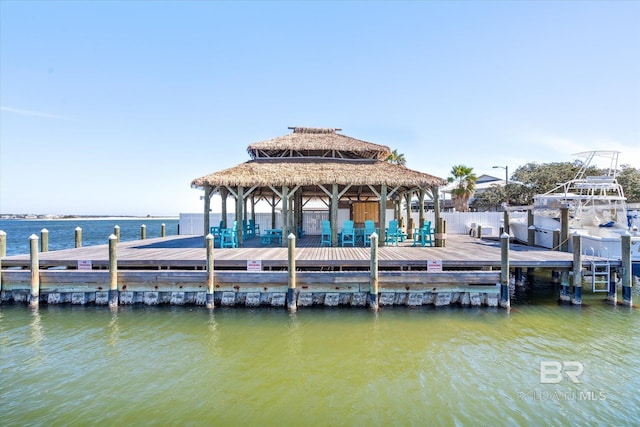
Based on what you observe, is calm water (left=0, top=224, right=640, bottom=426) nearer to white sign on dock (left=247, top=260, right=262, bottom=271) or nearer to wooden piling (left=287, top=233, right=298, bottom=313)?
wooden piling (left=287, top=233, right=298, bottom=313)

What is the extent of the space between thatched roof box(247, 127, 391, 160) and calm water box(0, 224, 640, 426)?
9.11 meters

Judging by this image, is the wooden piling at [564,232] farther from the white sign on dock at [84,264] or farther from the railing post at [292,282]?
the white sign on dock at [84,264]

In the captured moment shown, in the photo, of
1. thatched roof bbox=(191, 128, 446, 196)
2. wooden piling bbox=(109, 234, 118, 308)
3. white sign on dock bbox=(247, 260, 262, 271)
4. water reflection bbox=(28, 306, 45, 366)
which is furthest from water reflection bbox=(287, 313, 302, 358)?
thatched roof bbox=(191, 128, 446, 196)

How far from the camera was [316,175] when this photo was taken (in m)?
13.7

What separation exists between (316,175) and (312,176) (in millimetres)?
206

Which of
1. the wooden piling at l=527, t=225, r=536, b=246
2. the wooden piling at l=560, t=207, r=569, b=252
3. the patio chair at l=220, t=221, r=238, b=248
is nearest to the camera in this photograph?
the wooden piling at l=560, t=207, r=569, b=252

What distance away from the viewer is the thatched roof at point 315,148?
16.7m

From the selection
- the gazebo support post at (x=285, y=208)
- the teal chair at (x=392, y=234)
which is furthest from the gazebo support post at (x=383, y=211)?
the gazebo support post at (x=285, y=208)

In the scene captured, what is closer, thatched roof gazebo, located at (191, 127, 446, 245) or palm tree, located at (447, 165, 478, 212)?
thatched roof gazebo, located at (191, 127, 446, 245)

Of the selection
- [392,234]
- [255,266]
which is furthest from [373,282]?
[392,234]

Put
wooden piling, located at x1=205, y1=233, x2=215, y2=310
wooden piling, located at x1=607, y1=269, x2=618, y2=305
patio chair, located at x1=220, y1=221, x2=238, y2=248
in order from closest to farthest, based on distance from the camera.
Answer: wooden piling, located at x1=205, y1=233, x2=215, y2=310, wooden piling, located at x1=607, y1=269, x2=618, y2=305, patio chair, located at x1=220, y1=221, x2=238, y2=248

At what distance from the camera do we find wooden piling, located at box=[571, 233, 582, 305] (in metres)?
9.95

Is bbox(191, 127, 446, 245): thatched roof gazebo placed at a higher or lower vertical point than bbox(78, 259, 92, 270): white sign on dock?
higher

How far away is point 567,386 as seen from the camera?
230 inches
